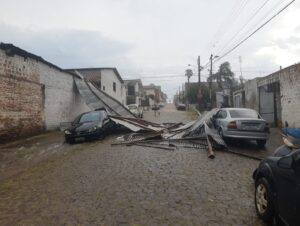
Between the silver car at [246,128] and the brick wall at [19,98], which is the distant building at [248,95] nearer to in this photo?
the silver car at [246,128]

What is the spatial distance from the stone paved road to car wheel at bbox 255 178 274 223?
0.18 m

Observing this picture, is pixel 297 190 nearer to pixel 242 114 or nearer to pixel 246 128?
pixel 246 128

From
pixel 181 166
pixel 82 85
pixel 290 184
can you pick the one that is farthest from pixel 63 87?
pixel 290 184

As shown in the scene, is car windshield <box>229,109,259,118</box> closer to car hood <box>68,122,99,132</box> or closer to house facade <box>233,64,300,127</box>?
house facade <box>233,64,300,127</box>

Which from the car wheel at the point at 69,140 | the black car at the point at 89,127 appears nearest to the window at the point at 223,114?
the black car at the point at 89,127

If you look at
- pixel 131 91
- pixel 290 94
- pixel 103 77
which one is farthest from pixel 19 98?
pixel 131 91

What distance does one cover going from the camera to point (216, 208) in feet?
17.2

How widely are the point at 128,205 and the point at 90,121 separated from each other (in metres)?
11.2

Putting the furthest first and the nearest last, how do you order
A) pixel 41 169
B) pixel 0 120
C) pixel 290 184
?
pixel 0 120 → pixel 41 169 → pixel 290 184

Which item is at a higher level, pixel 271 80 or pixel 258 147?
pixel 271 80

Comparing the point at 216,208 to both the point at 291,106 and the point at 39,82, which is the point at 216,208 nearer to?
the point at 291,106

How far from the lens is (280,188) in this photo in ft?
13.1

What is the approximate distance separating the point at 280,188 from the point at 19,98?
592 inches

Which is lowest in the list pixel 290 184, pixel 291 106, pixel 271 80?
pixel 290 184
